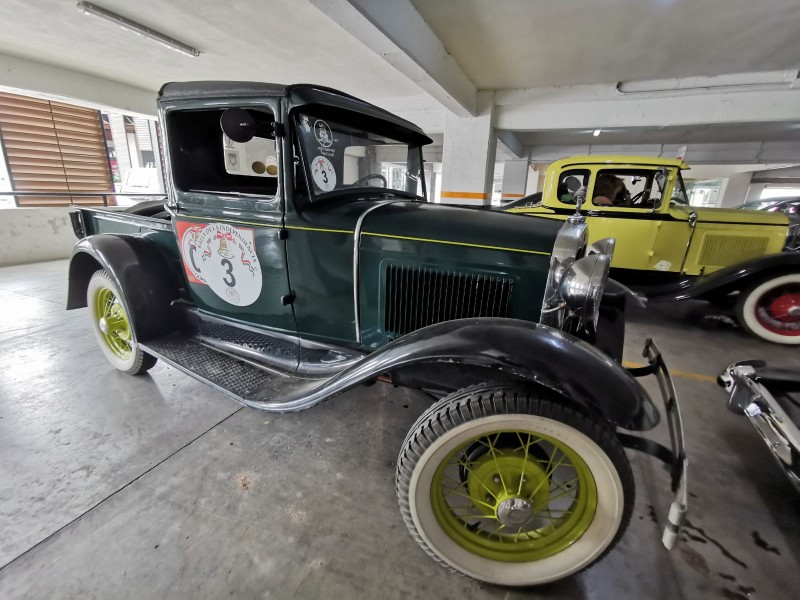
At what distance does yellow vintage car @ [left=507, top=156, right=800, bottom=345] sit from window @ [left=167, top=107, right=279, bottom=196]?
325 centimetres

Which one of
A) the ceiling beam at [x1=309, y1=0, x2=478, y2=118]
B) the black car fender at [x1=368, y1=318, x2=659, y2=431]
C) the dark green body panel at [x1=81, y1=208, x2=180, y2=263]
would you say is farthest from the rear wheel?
the ceiling beam at [x1=309, y1=0, x2=478, y2=118]

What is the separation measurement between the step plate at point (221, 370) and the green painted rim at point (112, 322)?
62 cm

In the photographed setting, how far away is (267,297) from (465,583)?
184 centimetres

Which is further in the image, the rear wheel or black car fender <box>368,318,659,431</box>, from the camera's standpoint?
the rear wheel

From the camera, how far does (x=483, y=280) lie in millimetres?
1918

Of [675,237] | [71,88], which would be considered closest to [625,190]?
[675,237]

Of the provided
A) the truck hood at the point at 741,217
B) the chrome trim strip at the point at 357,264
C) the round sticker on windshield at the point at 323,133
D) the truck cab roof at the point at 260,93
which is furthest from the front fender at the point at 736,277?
the round sticker on windshield at the point at 323,133

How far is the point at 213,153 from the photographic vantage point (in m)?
2.73

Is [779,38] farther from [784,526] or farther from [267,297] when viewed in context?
[267,297]

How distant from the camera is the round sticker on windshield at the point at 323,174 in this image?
2115mm

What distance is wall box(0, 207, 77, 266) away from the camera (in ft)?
22.6

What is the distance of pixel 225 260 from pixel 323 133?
3.39ft

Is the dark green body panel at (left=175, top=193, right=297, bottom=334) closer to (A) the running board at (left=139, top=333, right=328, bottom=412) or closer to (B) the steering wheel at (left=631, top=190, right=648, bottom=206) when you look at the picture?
(A) the running board at (left=139, top=333, right=328, bottom=412)

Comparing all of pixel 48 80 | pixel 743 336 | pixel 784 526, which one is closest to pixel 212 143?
pixel 784 526
